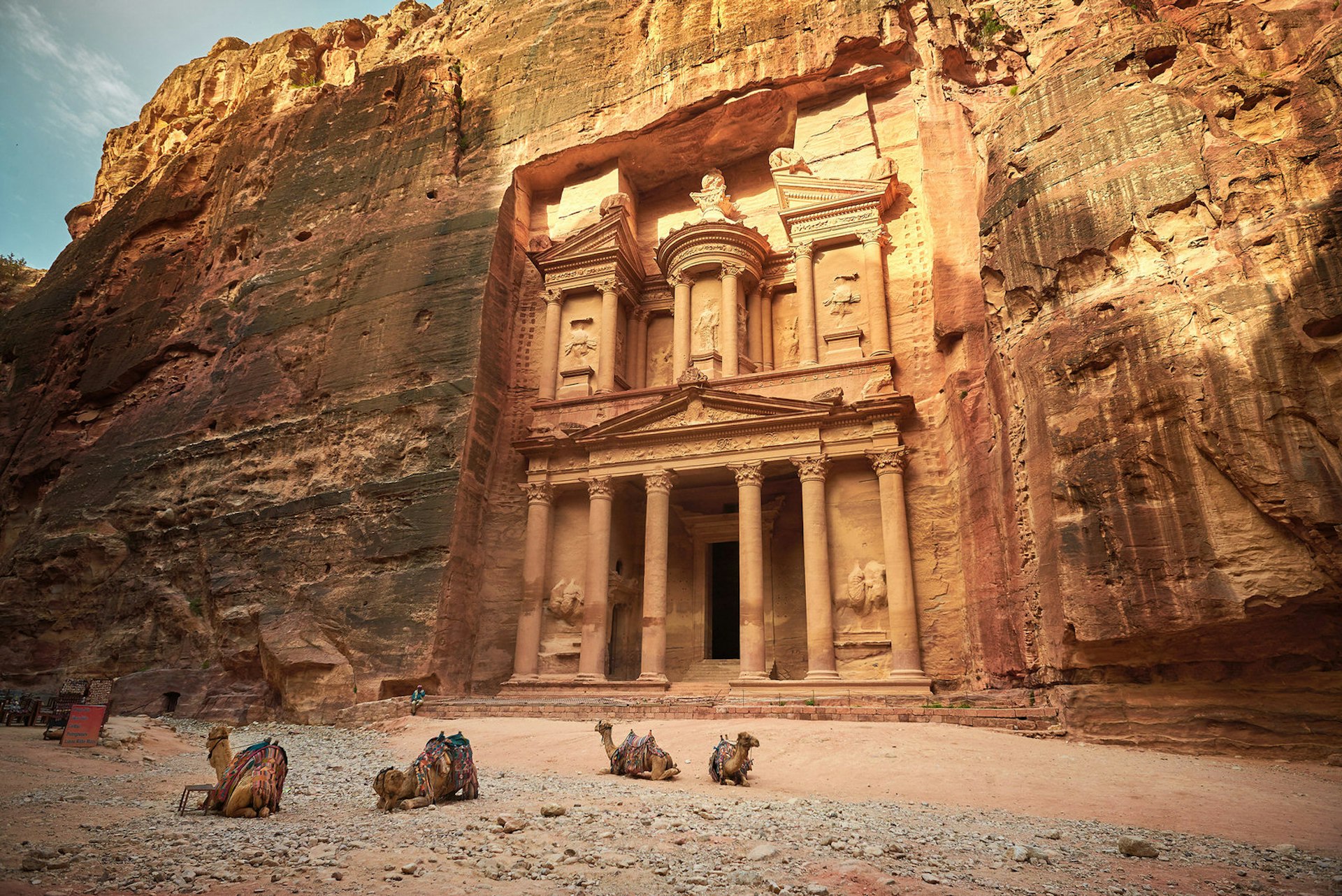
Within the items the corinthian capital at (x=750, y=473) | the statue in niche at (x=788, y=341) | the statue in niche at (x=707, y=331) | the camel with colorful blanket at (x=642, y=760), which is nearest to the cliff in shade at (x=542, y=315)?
the statue in niche at (x=788, y=341)

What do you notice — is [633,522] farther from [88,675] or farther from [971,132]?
[88,675]

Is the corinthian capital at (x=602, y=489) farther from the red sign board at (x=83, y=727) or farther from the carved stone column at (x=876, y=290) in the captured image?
the red sign board at (x=83, y=727)

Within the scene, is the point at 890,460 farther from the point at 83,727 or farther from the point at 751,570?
the point at 83,727

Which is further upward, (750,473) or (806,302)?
(806,302)

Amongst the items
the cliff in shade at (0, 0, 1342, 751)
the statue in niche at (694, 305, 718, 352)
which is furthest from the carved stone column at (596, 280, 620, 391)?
the cliff in shade at (0, 0, 1342, 751)

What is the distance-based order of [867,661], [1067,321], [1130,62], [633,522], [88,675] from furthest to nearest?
[633,522]
[88,675]
[867,661]
[1130,62]
[1067,321]

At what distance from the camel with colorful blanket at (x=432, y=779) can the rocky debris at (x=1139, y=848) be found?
529 cm

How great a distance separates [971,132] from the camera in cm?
1859

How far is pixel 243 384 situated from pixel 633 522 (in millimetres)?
12218

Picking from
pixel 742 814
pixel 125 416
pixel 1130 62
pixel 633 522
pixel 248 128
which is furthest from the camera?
pixel 248 128

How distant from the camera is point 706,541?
21.9 m

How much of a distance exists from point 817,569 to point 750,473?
9.16 ft

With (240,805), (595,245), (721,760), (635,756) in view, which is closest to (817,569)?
(635,756)

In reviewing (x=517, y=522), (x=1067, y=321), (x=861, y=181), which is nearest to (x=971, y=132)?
(x=861, y=181)
